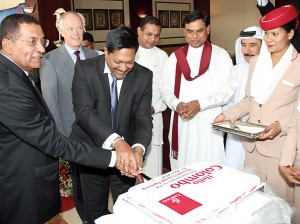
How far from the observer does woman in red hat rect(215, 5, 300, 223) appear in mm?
1833

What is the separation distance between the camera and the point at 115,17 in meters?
8.57

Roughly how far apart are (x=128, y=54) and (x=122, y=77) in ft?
0.62

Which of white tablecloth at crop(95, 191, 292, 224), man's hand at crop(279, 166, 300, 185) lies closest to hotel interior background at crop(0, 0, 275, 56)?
man's hand at crop(279, 166, 300, 185)

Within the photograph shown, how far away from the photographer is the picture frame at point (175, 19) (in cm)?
1032

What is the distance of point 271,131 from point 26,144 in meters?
1.36

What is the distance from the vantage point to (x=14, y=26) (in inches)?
55.6

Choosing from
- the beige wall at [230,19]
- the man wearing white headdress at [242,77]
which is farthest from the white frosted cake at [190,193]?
the beige wall at [230,19]

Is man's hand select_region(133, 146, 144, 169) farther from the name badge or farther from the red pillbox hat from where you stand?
the red pillbox hat

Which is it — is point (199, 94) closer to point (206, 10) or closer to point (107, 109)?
point (107, 109)

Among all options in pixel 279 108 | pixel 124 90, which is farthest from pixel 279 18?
pixel 124 90

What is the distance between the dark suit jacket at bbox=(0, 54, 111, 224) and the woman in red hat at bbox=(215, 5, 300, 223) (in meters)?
1.03

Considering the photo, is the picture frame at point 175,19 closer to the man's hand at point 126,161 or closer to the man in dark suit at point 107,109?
the man in dark suit at point 107,109

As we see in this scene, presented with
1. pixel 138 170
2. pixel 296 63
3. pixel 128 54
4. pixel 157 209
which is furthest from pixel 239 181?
pixel 296 63

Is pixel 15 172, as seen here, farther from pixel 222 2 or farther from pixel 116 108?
pixel 222 2
